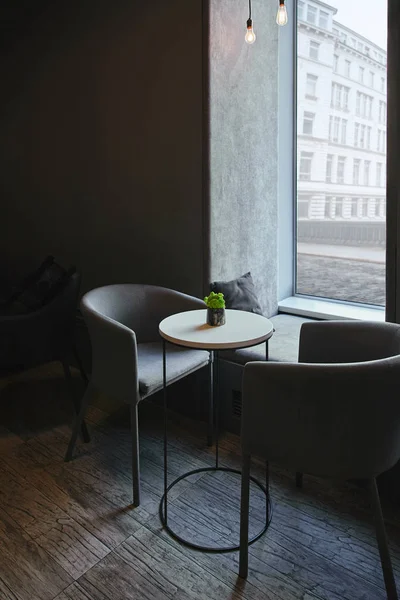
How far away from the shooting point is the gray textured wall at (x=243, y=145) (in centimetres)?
259

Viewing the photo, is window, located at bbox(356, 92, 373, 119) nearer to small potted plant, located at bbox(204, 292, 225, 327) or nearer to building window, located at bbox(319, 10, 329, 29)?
building window, located at bbox(319, 10, 329, 29)

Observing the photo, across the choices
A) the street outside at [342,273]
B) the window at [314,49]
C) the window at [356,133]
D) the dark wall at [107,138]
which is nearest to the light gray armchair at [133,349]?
the dark wall at [107,138]

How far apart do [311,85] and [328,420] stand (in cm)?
250

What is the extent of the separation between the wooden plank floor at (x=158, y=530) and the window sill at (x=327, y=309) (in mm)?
1032

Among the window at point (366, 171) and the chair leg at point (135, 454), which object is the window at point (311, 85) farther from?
the chair leg at point (135, 454)

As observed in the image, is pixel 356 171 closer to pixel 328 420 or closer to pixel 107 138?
pixel 107 138

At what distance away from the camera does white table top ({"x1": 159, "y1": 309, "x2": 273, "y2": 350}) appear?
1.79 m

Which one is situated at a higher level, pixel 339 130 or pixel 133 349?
pixel 339 130

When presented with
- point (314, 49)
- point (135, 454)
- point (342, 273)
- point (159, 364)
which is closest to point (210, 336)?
point (159, 364)

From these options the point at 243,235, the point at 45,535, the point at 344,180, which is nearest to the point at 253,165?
the point at 243,235

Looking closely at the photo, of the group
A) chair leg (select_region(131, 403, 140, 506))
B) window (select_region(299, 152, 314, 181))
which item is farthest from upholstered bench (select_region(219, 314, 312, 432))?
window (select_region(299, 152, 314, 181))

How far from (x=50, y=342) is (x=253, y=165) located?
1602 millimetres

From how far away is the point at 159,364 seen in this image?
7.45ft

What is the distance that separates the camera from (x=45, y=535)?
6.18ft
